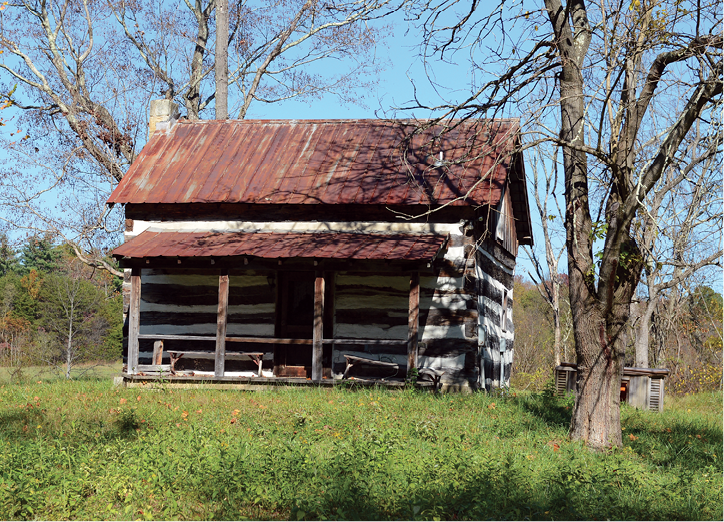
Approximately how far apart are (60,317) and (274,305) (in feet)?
75.8

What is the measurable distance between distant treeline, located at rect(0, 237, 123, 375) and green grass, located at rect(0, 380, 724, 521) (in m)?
20.4

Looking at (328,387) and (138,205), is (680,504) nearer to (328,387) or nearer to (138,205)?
(328,387)

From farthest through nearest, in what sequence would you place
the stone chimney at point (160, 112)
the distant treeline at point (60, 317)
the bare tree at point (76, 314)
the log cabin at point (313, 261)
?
the bare tree at point (76, 314) < the distant treeline at point (60, 317) < the stone chimney at point (160, 112) < the log cabin at point (313, 261)

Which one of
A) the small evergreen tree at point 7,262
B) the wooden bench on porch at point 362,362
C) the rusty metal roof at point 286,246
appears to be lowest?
the wooden bench on porch at point 362,362

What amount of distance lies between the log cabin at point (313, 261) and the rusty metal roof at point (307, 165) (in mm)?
44

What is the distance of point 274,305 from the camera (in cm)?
1423

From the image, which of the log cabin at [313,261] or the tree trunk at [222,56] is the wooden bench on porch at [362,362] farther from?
the tree trunk at [222,56]

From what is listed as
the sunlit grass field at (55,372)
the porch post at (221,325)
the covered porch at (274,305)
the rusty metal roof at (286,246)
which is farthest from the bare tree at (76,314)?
the porch post at (221,325)

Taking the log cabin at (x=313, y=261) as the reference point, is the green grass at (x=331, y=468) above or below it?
below

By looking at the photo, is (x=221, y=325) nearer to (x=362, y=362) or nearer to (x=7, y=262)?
(x=362, y=362)

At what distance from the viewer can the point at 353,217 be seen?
45.9 feet

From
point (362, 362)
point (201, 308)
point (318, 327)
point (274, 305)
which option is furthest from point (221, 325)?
point (362, 362)

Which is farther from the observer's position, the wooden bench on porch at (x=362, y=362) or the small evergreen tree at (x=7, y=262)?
the small evergreen tree at (x=7, y=262)

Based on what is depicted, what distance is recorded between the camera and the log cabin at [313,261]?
42.4 ft
